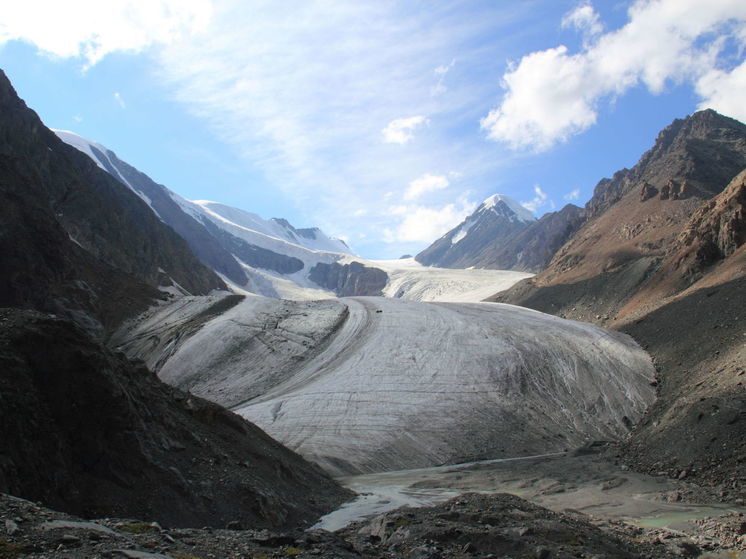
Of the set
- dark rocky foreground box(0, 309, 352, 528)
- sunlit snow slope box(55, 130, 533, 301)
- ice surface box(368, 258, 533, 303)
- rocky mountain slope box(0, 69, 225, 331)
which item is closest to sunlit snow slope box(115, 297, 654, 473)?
rocky mountain slope box(0, 69, 225, 331)

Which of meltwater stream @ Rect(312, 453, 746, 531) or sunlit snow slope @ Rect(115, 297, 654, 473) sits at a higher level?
sunlit snow slope @ Rect(115, 297, 654, 473)

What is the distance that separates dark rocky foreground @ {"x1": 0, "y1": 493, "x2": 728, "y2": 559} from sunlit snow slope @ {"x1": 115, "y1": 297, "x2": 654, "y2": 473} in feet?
32.5

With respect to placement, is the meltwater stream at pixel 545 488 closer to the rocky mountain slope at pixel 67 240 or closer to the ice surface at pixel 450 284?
the rocky mountain slope at pixel 67 240

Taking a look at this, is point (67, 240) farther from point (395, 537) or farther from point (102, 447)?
point (395, 537)

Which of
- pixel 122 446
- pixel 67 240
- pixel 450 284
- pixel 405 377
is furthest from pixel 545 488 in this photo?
pixel 450 284

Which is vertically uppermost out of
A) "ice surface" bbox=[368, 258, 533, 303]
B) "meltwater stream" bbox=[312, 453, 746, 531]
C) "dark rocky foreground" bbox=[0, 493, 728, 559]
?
"ice surface" bbox=[368, 258, 533, 303]

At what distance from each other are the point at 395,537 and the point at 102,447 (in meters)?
5.59

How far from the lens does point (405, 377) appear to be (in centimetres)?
3042

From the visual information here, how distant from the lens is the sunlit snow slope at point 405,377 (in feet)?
82.7

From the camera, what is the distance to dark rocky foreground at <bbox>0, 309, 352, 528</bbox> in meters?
9.38

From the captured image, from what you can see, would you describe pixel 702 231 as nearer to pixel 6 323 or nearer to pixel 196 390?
pixel 196 390

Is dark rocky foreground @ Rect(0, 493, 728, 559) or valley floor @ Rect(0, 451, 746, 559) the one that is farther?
valley floor @ Rect(0, 451, 746, 559)

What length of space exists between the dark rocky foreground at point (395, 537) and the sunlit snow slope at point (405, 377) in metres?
9.92

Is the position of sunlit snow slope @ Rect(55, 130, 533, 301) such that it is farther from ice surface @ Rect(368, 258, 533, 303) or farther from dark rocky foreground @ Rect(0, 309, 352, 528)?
dark rocky foreground @ Rect(0, 309, 352, 528)
